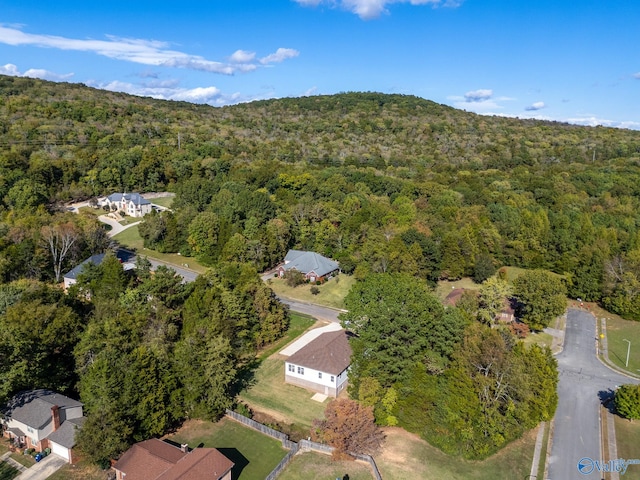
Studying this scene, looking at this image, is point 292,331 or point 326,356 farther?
point 292,331

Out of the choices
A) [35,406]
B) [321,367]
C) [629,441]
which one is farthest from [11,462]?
[629,441]

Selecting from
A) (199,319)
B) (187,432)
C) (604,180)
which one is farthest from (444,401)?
(604,180)

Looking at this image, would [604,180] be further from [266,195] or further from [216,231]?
[216,231]

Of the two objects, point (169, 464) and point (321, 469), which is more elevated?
point (169, 464)

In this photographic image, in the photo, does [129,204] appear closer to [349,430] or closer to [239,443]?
[239,443]

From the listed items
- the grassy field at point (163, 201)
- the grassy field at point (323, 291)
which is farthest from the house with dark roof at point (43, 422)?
the grassy field at point (163, 201)

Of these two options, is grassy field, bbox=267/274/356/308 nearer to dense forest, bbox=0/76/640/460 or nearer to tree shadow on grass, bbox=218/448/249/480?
dense forest, bbox=0/76/640/460
